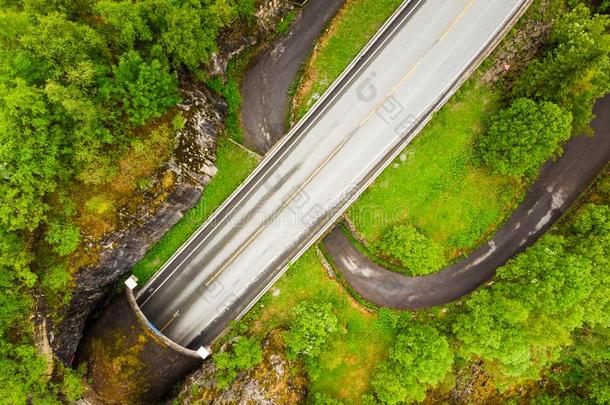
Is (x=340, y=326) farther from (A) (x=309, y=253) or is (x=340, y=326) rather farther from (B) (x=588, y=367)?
(B) (x=588, y=367)

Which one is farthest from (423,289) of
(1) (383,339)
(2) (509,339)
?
(2) (509,339)

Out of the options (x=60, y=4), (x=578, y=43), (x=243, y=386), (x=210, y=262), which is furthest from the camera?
(x=210, y=262)

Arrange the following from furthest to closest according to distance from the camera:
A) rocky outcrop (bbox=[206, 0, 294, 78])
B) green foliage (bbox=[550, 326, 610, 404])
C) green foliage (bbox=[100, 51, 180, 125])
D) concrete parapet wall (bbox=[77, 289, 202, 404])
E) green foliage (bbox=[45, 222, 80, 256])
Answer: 1. rocky outcrop (bbox=[206, 0, 294, 78])
2. concrete parapet wall (bbox=[77, 289, 202, 404])
3. green foliage (bbox=[550, 326, 610, 404])
4. green foliage (bbox=[45, 222, 80, 256])
5. green foliage (bbox=[100, 51, 180, 125])

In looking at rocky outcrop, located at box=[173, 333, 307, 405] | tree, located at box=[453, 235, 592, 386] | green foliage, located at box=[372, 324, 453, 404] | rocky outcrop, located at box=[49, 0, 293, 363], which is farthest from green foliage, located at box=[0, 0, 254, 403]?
tree, located at box=[453, 235, 592, 386]

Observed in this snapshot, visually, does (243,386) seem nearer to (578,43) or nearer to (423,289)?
(423,289)

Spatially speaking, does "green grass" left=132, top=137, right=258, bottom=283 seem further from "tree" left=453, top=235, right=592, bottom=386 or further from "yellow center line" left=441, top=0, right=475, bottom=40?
"tree" left=453, top=235, right=592, bottom=386

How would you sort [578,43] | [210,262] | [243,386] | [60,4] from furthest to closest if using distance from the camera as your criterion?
[210,262]
[243,386]
[578,43]
[60,4]

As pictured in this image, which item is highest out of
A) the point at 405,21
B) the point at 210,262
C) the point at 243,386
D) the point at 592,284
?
the point at 405,21
